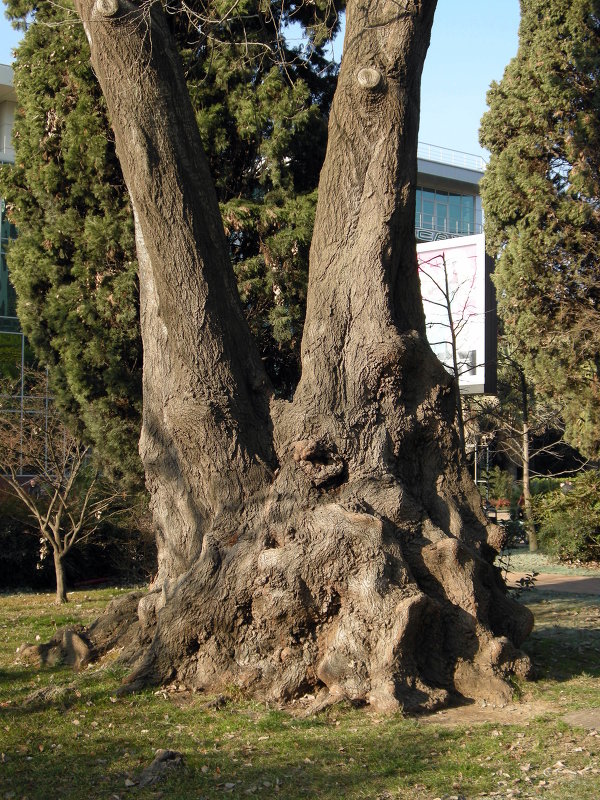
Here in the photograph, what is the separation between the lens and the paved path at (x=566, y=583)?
13961 millimetres

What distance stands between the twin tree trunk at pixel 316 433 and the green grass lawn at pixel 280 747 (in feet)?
1.23

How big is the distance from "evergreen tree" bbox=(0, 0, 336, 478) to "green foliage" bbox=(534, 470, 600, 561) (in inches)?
330

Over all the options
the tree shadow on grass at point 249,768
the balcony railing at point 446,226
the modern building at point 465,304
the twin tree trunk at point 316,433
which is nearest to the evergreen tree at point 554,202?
the modern building at point 465,304

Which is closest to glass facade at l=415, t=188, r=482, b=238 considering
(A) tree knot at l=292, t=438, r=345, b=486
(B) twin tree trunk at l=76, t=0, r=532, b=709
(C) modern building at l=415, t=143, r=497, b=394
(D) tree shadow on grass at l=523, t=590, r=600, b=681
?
(C) modern building at l=415, t=143, r=497, b=394

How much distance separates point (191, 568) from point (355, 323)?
2.33 metres

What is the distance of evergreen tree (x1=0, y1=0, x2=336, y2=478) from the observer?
1055cm

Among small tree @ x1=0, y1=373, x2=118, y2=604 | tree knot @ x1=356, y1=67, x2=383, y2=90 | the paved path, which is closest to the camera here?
tree knot @ x1=356, y1=67, x2=383, y2=90

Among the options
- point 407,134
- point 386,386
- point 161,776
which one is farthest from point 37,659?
point 407,134

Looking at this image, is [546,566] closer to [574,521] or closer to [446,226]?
[574,521]

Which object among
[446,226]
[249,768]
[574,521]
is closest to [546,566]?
[574,521]

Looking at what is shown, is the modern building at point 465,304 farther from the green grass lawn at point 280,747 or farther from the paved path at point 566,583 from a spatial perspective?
the green grass lawn at point 280,747

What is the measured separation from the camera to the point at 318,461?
709cm

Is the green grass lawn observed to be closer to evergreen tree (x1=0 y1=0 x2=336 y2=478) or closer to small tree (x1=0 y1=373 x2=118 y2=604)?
evergreen tree (x1=0 y1=0 x2=336 y2=478)

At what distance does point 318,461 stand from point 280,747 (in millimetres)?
2252
